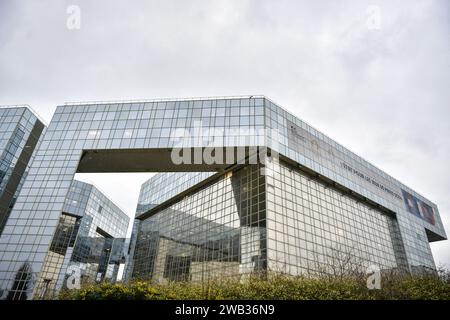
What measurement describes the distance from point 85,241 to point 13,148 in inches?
1492

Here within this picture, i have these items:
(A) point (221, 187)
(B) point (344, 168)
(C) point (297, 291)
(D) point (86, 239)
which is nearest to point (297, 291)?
(C) point (297, 291)

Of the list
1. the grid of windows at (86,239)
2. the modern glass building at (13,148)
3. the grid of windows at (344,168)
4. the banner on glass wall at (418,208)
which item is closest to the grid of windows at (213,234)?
the grid of windows at (344,168)

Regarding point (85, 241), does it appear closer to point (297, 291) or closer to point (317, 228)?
point (317, 228)

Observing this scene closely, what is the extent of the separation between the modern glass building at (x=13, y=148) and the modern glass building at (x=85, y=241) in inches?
630

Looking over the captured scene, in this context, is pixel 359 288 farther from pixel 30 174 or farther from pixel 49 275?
pixel 49 275

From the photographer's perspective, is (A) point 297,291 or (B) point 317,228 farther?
(B) point 317,228

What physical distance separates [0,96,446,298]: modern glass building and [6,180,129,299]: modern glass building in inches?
1183

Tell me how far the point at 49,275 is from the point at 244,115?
6242cm

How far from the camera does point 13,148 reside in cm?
5544

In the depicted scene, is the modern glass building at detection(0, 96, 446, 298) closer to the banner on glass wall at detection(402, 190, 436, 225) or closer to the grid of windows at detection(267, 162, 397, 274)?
the grid of windows at detection(267, 162, 397, 274)

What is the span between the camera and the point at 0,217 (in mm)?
53875

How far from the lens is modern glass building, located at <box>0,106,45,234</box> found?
54219 mm

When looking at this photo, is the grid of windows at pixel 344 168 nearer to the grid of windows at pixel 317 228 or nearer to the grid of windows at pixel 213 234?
the grid of windows at pixel 317 228

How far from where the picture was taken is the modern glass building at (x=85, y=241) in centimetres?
7650
